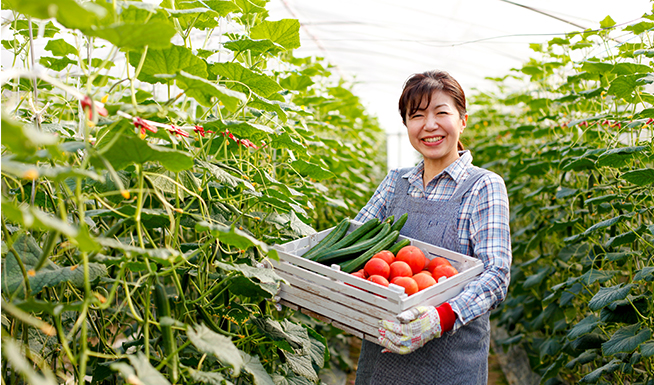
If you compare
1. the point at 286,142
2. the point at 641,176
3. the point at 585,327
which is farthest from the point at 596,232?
the point at 286,142

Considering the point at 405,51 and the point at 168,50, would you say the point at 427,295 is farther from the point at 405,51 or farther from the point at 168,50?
the point at 405,51

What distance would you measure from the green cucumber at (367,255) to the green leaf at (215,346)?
71cm

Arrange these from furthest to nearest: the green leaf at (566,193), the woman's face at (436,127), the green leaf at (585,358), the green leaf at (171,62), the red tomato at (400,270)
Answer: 1. the green leaf at (566,193)
2. the green leaf at (585,358)
3. the woman's face at (436,127)
4. the red tomato at (400,270)
5. the green leaf at (171,62)

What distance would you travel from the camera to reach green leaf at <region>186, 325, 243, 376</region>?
3.03 feet

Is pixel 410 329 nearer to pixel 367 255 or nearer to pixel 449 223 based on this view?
pixel 367 255

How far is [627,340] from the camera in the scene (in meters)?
2.03

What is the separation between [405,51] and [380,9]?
257cm

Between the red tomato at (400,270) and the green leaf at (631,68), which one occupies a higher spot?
the green leaf at (631,68)

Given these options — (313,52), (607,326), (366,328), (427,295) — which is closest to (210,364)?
(366,328)

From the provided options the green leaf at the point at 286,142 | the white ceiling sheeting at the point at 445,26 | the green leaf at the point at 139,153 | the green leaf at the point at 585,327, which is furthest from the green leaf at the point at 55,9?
the white ceiling sheeting at the point at 445,26

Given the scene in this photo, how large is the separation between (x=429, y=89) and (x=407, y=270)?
79 cm

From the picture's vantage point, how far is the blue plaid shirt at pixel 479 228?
61.9 inches

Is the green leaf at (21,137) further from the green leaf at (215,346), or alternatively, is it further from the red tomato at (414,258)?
the red tomato at (414,258)

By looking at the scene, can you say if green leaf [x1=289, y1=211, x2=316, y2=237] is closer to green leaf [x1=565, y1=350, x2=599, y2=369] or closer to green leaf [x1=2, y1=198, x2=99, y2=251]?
green leaf [x1=2, y1=198, x2=99, y2=251]
